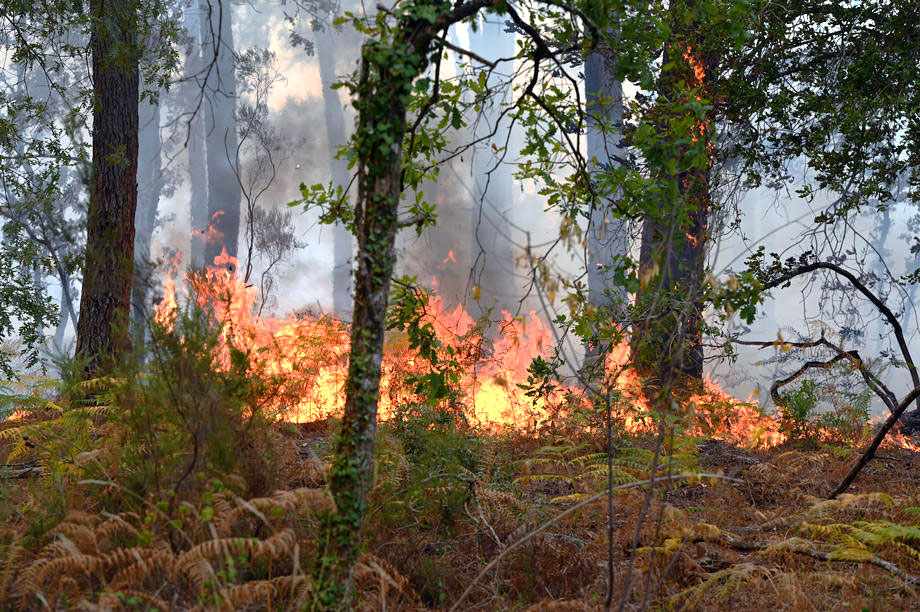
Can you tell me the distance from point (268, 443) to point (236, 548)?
0.92m

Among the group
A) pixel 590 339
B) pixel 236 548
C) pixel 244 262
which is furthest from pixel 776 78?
pixel 244 262

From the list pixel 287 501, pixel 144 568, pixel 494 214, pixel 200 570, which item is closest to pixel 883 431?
pixel 287 501

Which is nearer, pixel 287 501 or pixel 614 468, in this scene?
pixel 287 501

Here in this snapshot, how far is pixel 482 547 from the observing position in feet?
13.4

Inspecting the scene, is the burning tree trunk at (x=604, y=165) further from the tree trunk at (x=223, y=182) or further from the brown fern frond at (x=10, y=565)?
the tree trunk at (x=223, y=182)

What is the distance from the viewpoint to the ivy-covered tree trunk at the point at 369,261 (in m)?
2.77

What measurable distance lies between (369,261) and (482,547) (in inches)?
83.7

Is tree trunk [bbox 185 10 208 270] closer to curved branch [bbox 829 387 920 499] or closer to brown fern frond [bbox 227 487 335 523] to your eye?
brown fern frond [bbox 227 487 335 523]

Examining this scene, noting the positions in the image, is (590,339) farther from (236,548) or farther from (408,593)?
(236,548)

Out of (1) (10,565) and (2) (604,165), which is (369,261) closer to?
(1) (10,565)

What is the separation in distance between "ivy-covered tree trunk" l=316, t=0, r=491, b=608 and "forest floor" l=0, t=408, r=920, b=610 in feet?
0.70

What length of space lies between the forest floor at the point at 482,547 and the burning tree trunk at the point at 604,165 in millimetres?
1464

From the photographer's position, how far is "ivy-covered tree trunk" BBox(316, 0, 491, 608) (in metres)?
2.77

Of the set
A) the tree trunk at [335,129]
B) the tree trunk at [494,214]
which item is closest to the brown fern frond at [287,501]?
the tree trunk at [494,214]
